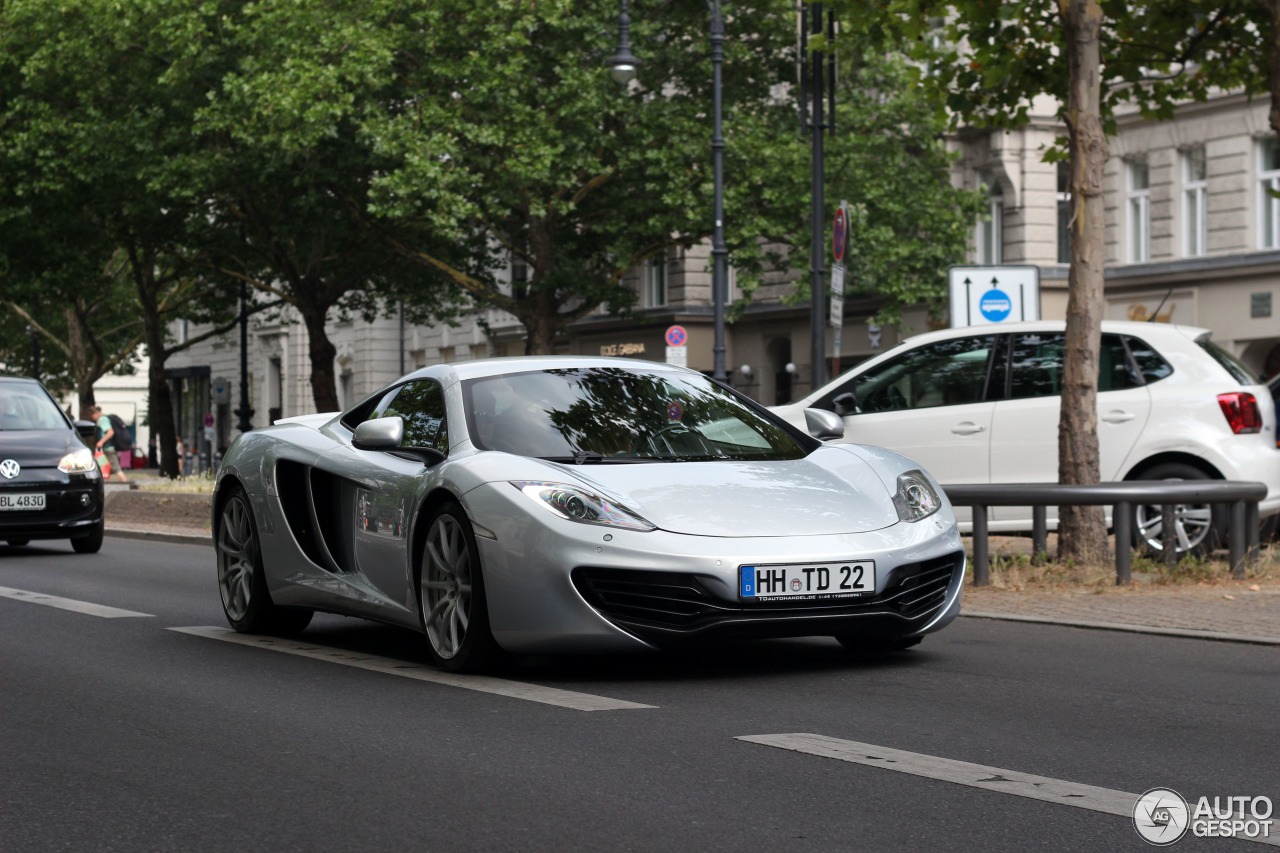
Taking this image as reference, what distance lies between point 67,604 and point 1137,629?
20.8 ft

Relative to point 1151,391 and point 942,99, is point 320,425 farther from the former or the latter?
point 942,99

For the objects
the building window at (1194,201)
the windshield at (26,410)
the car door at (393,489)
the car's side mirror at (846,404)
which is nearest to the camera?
the car door at (393,489)

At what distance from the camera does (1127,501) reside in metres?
11.5

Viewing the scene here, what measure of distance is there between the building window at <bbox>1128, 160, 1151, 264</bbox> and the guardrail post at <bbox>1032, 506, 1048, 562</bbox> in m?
24.6

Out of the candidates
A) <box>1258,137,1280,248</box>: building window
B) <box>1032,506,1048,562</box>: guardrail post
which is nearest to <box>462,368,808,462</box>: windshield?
<box>1032,506,1048,562</box>: guardrail post

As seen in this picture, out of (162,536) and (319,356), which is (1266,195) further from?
(162,536)

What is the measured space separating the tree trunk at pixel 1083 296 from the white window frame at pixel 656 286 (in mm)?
35239

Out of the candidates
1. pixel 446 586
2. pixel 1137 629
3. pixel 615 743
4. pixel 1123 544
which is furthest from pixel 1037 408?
pixel 615 743

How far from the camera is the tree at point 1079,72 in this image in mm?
12383

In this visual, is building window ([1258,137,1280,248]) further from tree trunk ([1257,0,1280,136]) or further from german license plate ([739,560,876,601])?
german license plate ([739,560,876,601])

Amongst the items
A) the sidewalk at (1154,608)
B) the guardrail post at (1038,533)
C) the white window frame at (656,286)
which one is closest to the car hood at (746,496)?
the sidewalk at (1154,608)

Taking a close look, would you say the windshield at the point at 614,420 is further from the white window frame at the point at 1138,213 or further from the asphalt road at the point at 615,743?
the white window frame at the point at 1138,213

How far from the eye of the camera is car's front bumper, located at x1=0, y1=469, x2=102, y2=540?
17.4 metres

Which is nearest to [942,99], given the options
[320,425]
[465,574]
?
[320,425]
